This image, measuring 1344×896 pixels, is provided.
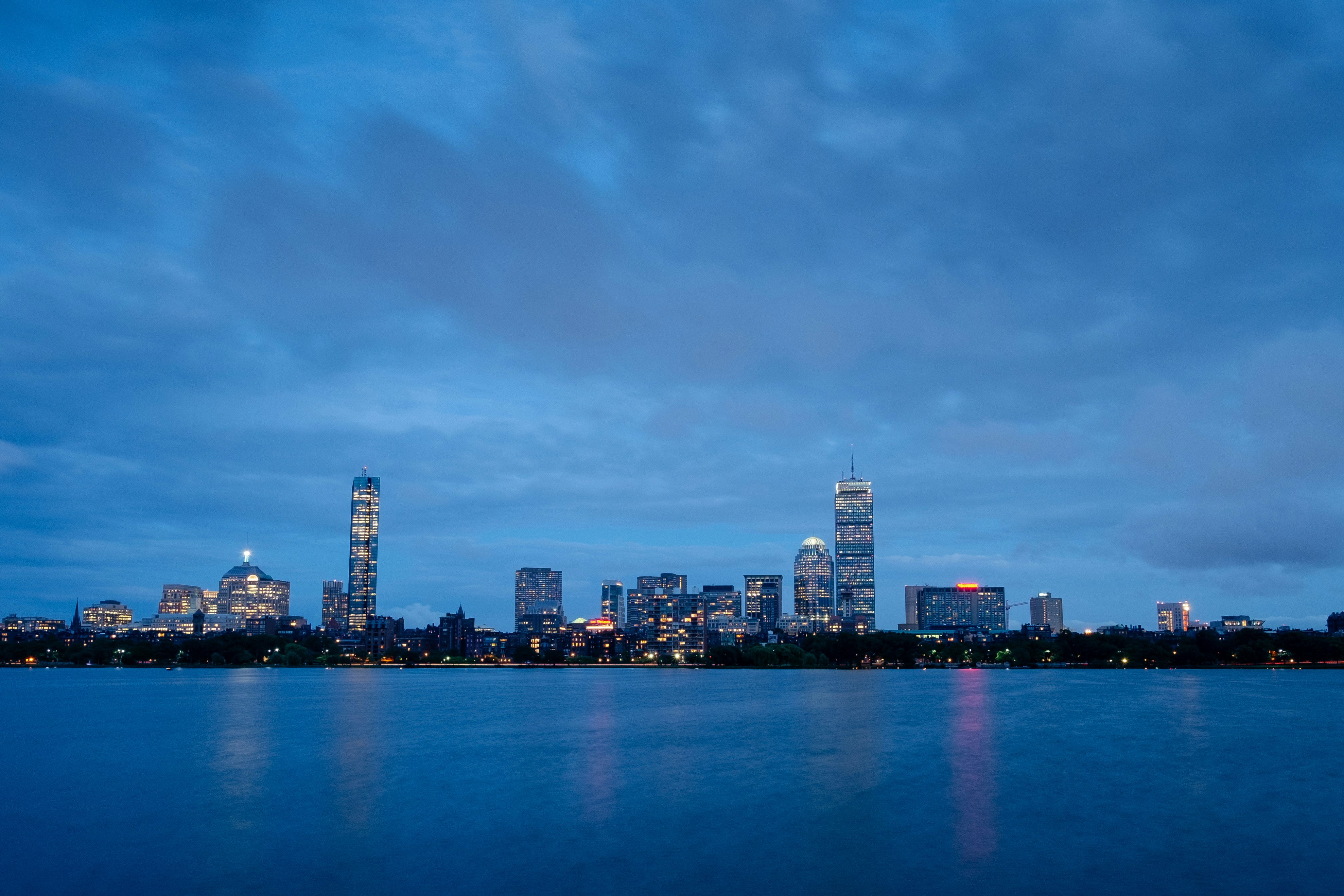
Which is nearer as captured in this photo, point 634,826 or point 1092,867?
point 1092,867

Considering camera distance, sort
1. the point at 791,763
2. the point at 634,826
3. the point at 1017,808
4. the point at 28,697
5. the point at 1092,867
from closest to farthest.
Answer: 1. the point at 1092,867
2. the point at 634,826
3. the point at 1017,808
4. the point at 791,763
5. the point at 28,697

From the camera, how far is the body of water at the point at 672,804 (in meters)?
33.9

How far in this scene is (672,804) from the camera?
157 ft

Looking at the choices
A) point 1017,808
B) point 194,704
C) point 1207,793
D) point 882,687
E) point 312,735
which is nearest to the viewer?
point 1017,808

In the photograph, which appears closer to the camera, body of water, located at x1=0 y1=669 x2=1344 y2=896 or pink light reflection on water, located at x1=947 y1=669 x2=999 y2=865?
body of water, located at x1=0 y1=669 x2=1344 y2=896

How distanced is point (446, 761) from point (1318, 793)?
2031 inches

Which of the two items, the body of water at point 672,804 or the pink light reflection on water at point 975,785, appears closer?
the body of water at point 672,804

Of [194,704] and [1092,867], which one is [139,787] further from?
[194,704]

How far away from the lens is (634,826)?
42250mm

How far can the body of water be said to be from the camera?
33.9m

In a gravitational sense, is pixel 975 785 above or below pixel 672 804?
below

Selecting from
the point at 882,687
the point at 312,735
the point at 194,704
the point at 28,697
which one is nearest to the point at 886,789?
the point at 312,735

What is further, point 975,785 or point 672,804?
point 975,785

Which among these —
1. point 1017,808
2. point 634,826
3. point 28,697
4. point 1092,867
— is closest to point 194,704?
point 28,697
